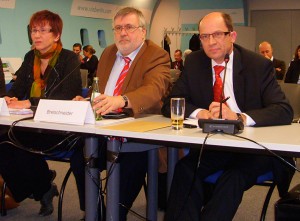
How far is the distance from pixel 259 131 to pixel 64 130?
79cm

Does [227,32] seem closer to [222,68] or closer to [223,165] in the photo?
[222,68]

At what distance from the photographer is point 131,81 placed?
8.30 feet

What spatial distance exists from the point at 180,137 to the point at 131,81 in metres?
0.95

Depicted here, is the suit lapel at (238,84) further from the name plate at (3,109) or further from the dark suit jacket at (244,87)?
the name plate at (3,109)

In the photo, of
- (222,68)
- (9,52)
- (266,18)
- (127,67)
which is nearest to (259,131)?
(222,68)

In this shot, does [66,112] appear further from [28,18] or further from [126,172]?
[28,18]

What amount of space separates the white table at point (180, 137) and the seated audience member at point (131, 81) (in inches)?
7.8

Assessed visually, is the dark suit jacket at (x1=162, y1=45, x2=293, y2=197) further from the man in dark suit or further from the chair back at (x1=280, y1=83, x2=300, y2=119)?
the chair back at (x1=280, y1=83, x2=300, y2=119)

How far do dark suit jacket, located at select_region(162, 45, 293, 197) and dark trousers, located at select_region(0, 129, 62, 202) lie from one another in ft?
2.54

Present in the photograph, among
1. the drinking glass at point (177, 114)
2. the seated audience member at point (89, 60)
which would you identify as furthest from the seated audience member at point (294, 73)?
the drinking glass at point (177, 114)

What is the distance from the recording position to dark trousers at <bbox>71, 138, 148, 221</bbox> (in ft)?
7.49

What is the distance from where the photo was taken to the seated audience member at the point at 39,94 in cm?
261

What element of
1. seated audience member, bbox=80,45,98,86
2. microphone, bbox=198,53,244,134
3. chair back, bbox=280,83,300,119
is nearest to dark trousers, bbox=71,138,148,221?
microphone, bbox=198,53,244,134

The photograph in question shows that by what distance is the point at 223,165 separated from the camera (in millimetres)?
2141
